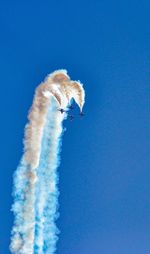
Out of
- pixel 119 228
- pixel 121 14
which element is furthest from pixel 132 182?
pixel 121 14

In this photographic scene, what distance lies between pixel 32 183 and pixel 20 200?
26cm

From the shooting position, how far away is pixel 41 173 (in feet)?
15.1

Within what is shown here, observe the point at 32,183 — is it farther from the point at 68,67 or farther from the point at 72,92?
the point at 68,67

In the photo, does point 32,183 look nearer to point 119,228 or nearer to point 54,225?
point 54,225

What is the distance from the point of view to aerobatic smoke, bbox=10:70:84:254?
4574 mm

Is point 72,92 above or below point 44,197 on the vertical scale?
above

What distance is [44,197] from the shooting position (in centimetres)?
462

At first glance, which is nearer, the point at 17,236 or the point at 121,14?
the point at 17,236

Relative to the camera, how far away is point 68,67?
475 cm

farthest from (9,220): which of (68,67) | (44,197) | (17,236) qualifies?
(68,67)

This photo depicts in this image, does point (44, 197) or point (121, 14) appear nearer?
point (44, 197)

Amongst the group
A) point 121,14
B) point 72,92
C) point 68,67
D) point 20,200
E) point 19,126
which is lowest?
point 20,200

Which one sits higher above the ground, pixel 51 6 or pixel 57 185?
pixel 51 6

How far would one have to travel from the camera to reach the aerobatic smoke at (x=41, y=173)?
457 centimetres
